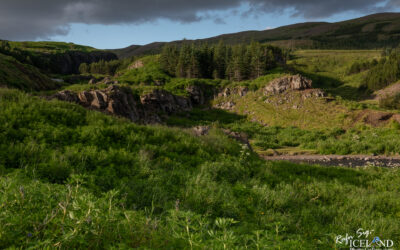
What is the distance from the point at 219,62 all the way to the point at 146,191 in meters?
64.0

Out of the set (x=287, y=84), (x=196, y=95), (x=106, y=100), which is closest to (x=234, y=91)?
(x=196, y=95)

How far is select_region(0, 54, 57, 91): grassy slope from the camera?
→ 23620 millimetres

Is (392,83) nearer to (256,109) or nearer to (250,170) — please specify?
(256,109)

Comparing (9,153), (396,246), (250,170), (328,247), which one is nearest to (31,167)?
(9,153)

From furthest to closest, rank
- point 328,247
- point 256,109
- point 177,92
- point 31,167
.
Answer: point 177,92 → point 256,109 → point 31,167 → point 328,247

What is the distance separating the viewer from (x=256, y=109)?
40.2 meters

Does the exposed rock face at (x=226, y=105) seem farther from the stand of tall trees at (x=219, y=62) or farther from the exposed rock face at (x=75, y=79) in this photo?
the exposed rock face at (x=75, y=79)

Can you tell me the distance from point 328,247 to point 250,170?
4480mm

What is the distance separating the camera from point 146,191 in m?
4.82

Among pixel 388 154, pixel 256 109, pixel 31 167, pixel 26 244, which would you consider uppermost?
pixel 26 244

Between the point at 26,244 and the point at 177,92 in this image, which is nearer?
the point at 26,244

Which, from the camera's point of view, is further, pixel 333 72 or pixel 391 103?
pixel 333 72

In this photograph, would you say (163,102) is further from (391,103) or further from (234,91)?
(391,103)

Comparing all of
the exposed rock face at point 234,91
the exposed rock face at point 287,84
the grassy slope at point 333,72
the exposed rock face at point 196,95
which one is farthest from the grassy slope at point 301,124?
the grassy slope at point 333,72
